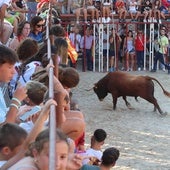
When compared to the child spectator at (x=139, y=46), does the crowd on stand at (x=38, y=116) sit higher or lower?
higher

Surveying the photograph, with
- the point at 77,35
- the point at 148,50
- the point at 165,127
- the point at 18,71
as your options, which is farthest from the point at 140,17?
the point at 18,71

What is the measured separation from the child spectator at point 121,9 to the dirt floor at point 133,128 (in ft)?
12.8

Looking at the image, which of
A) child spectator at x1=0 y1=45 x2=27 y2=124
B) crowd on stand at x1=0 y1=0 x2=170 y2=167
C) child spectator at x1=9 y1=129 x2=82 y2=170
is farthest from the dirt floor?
child spectator at x1=9 y1=129 x2=82 y2=170

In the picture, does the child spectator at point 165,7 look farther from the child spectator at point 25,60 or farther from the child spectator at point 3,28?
the child spectator at point 25,60

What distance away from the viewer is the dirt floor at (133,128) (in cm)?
954

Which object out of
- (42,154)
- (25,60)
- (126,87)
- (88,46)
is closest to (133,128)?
(126,87)

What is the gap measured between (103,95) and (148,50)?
18.3ft

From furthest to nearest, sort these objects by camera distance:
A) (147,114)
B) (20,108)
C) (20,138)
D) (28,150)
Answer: (147,114) < (20,108) < (20,138) < (28,150)

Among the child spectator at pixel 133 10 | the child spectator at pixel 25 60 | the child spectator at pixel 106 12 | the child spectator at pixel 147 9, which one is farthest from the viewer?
the child spectator at pixel 133 10

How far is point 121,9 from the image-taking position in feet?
65.2

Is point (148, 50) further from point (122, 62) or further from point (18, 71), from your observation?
point (18, 71)

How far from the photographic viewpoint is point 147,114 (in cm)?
1346

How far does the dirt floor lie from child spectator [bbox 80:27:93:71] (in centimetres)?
251

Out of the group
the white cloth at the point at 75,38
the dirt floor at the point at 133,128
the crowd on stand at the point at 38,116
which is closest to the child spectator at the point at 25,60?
the crowd on stand at the point at 38,116
